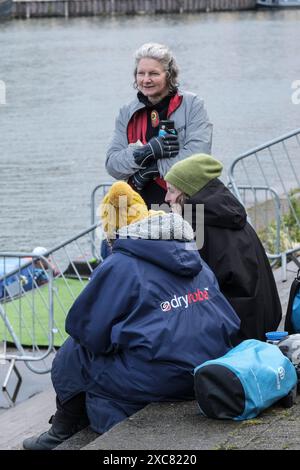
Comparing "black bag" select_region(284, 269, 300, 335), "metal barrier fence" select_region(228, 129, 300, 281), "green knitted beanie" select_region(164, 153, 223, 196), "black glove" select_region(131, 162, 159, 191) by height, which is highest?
"green knitted beanie" select_region(164, 153, 223, 196)

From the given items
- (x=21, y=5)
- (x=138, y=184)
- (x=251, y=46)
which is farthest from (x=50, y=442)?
(x=21, y=5)

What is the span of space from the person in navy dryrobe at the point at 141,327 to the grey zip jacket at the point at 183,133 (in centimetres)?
135

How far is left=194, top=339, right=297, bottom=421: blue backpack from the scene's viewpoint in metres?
4.98

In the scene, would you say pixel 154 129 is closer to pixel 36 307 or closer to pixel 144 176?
pixel 144 176

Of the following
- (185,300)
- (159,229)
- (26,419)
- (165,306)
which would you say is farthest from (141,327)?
(26,419)

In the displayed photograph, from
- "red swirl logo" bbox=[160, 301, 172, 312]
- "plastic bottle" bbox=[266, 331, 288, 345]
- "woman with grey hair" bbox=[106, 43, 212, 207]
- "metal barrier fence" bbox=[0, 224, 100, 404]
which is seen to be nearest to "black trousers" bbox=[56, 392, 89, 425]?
"red swirl logo" bbox=[160, 301, 172, 312]

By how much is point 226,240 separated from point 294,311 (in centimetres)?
48

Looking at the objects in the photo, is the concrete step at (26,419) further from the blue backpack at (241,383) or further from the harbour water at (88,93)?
the harbour water at (88,93)

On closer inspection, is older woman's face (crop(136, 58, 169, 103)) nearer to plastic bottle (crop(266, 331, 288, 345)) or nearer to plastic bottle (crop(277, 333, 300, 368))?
plastic bottle (crop(266, 331, 288, 345))

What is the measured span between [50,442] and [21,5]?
84.1m

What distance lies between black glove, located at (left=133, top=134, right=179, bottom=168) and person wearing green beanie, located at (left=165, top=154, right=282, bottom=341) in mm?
807

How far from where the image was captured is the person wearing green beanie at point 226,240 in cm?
587

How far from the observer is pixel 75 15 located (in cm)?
9062

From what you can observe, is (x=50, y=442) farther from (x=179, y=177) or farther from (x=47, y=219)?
(x=47, y=219)
